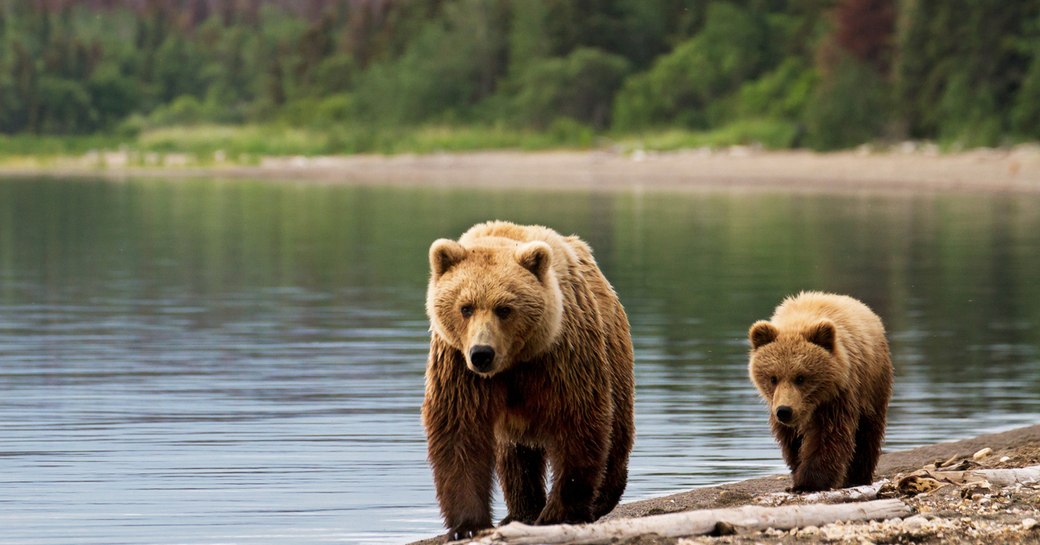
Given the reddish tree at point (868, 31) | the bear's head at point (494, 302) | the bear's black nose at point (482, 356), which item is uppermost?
the reddish tree at point (868, 31)

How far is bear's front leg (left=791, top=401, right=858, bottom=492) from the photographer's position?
23.9ft

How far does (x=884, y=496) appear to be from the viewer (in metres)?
6.71

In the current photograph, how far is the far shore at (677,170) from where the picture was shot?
43.0 metres

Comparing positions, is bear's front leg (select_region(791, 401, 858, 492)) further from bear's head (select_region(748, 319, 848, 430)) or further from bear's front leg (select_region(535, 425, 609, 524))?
bear's front leg (select_region(535, 425, 609, 524))

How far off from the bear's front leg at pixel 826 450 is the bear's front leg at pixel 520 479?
3.85 feet

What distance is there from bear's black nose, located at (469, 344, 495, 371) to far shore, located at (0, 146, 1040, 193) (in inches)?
1403

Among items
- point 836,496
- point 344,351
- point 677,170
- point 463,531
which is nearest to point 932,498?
point 836,496

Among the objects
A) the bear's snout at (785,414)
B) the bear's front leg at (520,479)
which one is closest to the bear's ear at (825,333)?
the bear's snout at (785,414)

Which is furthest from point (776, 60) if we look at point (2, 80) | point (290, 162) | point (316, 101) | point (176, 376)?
point (176, 376)

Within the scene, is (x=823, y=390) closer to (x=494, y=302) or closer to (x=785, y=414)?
(x=785, y=414)

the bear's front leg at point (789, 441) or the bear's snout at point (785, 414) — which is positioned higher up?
the bear's snout at point (785, 414)

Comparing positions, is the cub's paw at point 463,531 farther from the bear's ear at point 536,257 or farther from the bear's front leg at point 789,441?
the bear's front leg at point 789,441

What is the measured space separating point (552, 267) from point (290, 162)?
61.8 m

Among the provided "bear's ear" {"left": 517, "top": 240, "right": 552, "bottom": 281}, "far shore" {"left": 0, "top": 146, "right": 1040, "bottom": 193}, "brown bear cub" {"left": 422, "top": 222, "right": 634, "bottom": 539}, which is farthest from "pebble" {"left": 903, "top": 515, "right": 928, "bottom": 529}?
"far shore" {"left": 0, "top": 146, "right": 1040, "bottom": 193}
